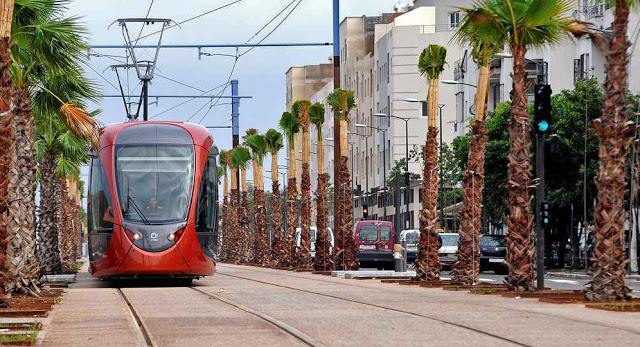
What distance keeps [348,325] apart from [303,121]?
1874 inches

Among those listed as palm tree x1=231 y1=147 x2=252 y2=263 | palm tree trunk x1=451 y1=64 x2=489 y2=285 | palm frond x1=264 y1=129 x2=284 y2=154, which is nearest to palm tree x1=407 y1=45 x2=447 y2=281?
palm tree trunk x1=451 y1=64 x2=489 y2=285

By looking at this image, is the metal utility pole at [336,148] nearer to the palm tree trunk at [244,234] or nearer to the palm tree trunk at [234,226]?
the palm tree trunk at [244,234]

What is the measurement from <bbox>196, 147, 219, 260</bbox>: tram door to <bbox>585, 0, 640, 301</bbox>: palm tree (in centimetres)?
1264

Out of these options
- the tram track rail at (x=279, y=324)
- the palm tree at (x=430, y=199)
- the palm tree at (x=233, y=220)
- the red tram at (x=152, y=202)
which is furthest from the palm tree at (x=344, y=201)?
the palm tree at (x=233, y=220)

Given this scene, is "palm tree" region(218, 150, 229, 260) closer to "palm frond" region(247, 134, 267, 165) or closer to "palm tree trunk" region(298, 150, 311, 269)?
"palm frond" region(247, 134, 267, 165)

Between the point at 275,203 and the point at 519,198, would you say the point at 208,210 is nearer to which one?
the point at 519,198

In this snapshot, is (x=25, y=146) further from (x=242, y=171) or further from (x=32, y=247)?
(x=242, y=171)

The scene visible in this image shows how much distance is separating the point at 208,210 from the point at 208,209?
0.08 feet

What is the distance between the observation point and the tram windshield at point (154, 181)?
34.9 m

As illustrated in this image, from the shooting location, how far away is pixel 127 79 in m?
59.9

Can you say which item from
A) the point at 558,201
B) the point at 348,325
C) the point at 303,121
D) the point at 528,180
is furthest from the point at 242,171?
the point at 348,325

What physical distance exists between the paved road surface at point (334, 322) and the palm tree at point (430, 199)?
1028 cm

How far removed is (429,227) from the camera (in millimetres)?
39031

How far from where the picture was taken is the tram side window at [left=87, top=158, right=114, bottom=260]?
3519 centimetres
